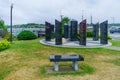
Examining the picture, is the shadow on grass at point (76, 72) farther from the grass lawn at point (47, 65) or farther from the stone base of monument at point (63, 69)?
the stone base of monument at point (63, 69)

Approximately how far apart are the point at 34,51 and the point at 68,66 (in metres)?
4.27

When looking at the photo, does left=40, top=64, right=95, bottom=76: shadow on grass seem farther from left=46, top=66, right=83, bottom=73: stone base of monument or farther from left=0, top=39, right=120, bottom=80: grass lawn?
left=46, top=66, right=83, bottom=73: stone base of monument

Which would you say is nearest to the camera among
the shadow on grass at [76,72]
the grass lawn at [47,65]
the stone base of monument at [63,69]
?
the grass lawn at [47,65]

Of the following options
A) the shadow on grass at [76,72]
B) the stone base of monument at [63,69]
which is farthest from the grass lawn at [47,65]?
the stone base of monument at [63,69]

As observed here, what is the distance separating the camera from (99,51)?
1548 centimetres

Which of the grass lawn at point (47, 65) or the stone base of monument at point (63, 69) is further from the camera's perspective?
the stone base of monument at point (63, 69)

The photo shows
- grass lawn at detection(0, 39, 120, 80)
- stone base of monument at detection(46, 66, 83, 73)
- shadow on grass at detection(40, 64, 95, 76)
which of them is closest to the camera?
grass lawn at detection(0, 39, 120, 80)

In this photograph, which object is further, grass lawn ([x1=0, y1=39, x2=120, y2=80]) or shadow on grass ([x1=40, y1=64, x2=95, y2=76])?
shadow on grass ([x1=40, y1=64, x2=95, y2=76])

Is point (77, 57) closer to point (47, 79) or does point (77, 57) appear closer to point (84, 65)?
point (84, 65)

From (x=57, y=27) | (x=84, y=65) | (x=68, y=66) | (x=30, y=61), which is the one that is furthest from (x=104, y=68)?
(x=57, y=27)

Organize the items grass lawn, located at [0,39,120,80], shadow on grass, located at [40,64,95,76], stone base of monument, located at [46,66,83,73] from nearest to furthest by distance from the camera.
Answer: grass lawn, located at [0,39,120,80] < shadow on grass, located at [40,64,95,76] < stone base of monument, located at [46,66,83,73]

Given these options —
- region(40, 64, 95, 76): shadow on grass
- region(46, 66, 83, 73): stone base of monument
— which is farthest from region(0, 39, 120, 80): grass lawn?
region(46, 66, 83, 73): stone base of monument

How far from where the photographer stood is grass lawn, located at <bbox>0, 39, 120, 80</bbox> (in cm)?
1003

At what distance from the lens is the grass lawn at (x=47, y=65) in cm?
1003
